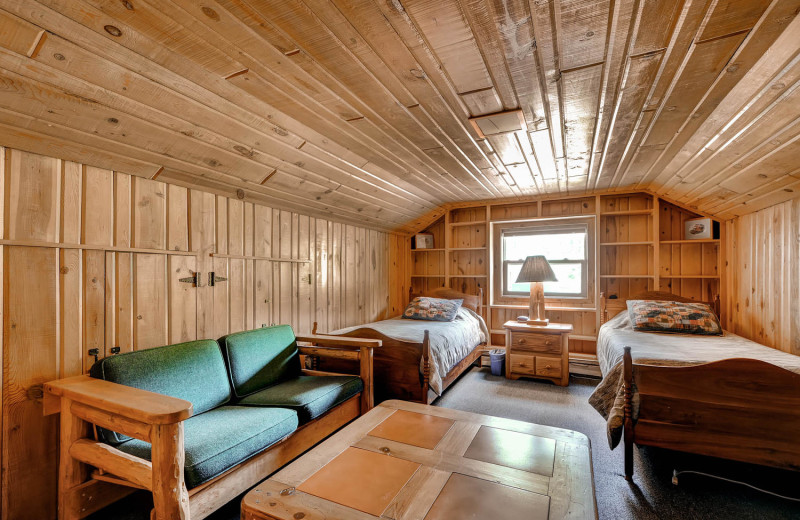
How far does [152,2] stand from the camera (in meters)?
1.19

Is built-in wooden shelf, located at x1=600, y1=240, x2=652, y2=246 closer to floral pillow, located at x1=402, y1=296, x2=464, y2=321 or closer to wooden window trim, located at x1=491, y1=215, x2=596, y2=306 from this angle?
wooden window trim, located at x1=491, y1=215, x2=596, y2=306

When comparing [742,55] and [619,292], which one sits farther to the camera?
[619,292]

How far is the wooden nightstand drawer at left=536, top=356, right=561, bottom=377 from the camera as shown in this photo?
376 cm

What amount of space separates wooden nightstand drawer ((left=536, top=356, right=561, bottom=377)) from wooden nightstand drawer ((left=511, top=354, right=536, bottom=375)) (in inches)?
2.3

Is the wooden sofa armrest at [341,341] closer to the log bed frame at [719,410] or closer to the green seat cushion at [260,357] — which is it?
the green seat cushion at [260,357]

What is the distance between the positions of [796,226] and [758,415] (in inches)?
61.4

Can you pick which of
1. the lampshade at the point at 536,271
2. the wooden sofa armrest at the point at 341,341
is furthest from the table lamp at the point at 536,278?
the wooden sofa armrest at the point at 341,341

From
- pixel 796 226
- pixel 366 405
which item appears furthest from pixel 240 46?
pixel 796 226

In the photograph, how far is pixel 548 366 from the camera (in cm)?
379

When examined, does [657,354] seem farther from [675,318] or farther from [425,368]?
[425,368]

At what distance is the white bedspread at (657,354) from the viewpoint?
82.2 inches

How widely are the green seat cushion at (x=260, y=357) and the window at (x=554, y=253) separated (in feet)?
9.94

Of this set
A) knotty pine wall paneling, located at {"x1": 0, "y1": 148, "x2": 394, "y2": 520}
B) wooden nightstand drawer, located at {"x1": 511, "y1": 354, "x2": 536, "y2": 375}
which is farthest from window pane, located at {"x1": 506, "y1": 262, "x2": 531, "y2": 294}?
knotty pine wall paneling, located at {"x1": 0, "y1": 148, "x2": 394, "y2": 520}

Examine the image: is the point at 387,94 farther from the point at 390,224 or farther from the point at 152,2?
the point at 390,224
